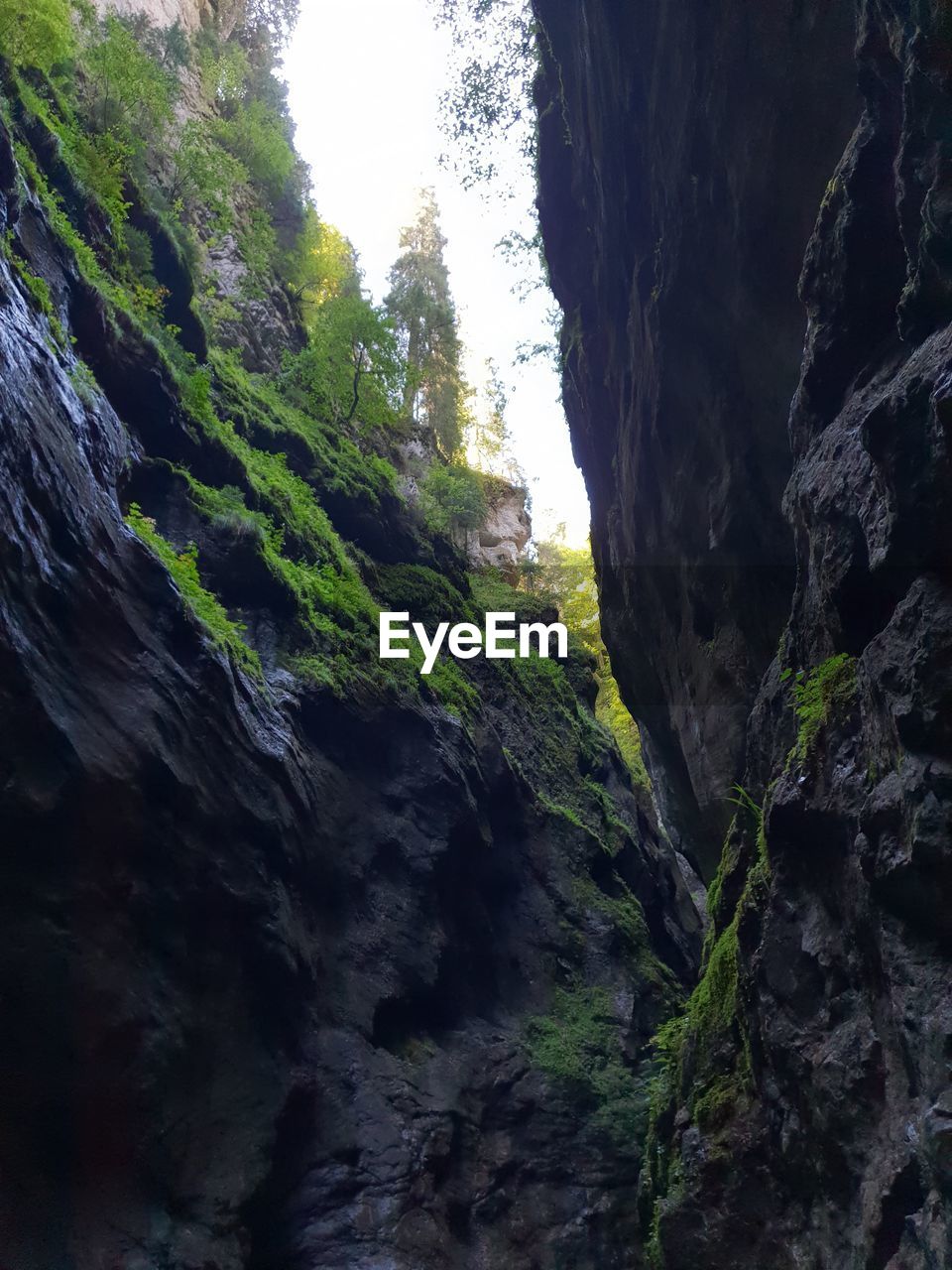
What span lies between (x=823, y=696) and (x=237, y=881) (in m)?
5.44

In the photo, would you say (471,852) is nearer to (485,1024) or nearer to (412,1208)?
(485,1024)

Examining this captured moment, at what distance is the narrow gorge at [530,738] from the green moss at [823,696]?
0.05 m

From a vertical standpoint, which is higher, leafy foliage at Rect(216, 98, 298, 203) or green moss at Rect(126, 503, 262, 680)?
leafy foliage at Rect(216, 98, 298, 203)

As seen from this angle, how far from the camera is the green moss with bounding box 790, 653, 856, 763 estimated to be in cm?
600

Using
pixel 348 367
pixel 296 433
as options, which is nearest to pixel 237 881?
pixel 296 433

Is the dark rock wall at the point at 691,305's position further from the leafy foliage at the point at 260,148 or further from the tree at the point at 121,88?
the leafy foliage at the point at 260,148

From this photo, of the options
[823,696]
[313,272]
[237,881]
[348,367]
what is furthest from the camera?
[313,272]

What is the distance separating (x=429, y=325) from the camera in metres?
28.0

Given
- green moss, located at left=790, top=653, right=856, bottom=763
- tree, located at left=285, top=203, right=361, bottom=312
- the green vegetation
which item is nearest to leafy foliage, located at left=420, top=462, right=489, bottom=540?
the green vegetation

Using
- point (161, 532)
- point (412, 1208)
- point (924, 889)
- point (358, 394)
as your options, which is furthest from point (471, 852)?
point (358, 394)

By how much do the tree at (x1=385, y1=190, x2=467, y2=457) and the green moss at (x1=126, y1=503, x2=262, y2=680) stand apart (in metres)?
15.2

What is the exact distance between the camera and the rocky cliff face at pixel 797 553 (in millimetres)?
4637

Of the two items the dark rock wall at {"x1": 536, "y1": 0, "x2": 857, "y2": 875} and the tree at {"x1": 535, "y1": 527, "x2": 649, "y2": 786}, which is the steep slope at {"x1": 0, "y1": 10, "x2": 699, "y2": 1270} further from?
the tree at {"x1": 535, "y1": 527, "x2": 649, "y2": 786}

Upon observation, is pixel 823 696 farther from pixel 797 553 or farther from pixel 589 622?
pixel 589 622
